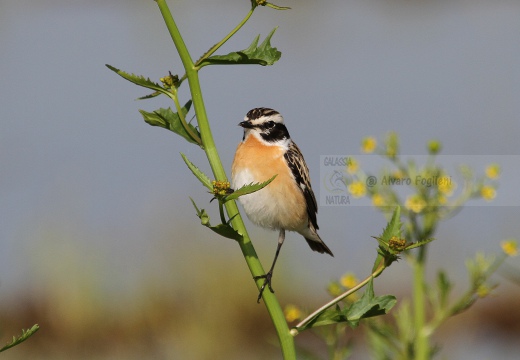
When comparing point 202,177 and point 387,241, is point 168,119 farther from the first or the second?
→ point 387,241

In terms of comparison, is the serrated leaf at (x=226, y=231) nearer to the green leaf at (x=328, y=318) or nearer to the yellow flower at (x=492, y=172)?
the green leaf at (x=328, y=318)

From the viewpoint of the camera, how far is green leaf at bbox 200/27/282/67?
5.49 ft

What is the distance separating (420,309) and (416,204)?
318 millimetres

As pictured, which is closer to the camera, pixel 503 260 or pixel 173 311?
pixel 503 260

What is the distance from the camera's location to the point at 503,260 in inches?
110

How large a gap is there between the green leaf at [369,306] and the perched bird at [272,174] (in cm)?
138

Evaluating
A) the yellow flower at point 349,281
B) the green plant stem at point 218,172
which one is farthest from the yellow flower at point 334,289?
the green plant stem at point 218,172

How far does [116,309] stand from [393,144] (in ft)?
8.03

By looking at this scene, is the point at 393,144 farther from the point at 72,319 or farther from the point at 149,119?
the point at 72,319

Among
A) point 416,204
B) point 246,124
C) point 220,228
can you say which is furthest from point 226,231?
point 246,124

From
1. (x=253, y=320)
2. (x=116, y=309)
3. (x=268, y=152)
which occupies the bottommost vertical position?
(x=253, y=320)

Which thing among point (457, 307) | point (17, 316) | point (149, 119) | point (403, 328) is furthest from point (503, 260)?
point (17, 316)

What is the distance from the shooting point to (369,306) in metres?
1.65

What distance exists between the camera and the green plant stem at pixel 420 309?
2.68m
